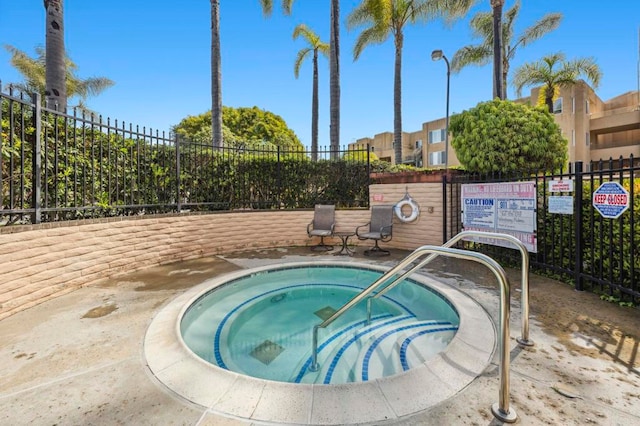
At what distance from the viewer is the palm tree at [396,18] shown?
1356cm

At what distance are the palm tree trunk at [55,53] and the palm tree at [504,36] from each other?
786 inches

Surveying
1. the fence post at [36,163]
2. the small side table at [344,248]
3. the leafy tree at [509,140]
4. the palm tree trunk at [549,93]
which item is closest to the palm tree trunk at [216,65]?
the small side table at [344,248]

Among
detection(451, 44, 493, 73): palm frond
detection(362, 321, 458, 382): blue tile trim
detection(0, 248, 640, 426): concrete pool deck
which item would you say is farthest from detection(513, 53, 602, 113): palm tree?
detection(362, 321, 458, 382): blue tile trim

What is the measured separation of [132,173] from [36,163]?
1750 millimetres

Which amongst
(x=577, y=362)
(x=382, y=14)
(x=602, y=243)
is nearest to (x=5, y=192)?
(x=577, y=362)

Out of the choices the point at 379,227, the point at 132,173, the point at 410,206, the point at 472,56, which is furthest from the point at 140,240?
the point at 472,56

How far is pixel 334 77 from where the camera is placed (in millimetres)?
11711

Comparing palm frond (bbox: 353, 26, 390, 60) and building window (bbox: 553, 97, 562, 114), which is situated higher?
palm frond (bbox: 353, 26, 390, 60)

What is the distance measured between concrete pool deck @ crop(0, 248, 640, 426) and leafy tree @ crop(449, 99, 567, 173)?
137 inches

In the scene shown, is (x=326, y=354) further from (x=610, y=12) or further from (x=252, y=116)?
(x=252, y=116)

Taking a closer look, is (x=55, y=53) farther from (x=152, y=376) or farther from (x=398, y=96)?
(x=398, y=96)

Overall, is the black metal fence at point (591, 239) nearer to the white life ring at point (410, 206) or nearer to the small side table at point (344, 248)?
the white life ring at point (410, 206)

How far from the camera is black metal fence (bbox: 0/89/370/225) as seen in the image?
3986 mm

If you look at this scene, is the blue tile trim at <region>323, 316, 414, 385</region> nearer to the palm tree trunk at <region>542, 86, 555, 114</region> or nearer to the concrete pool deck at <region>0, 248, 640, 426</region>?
the concrete pool deck at <region>0, 248, 640, 426</region>
